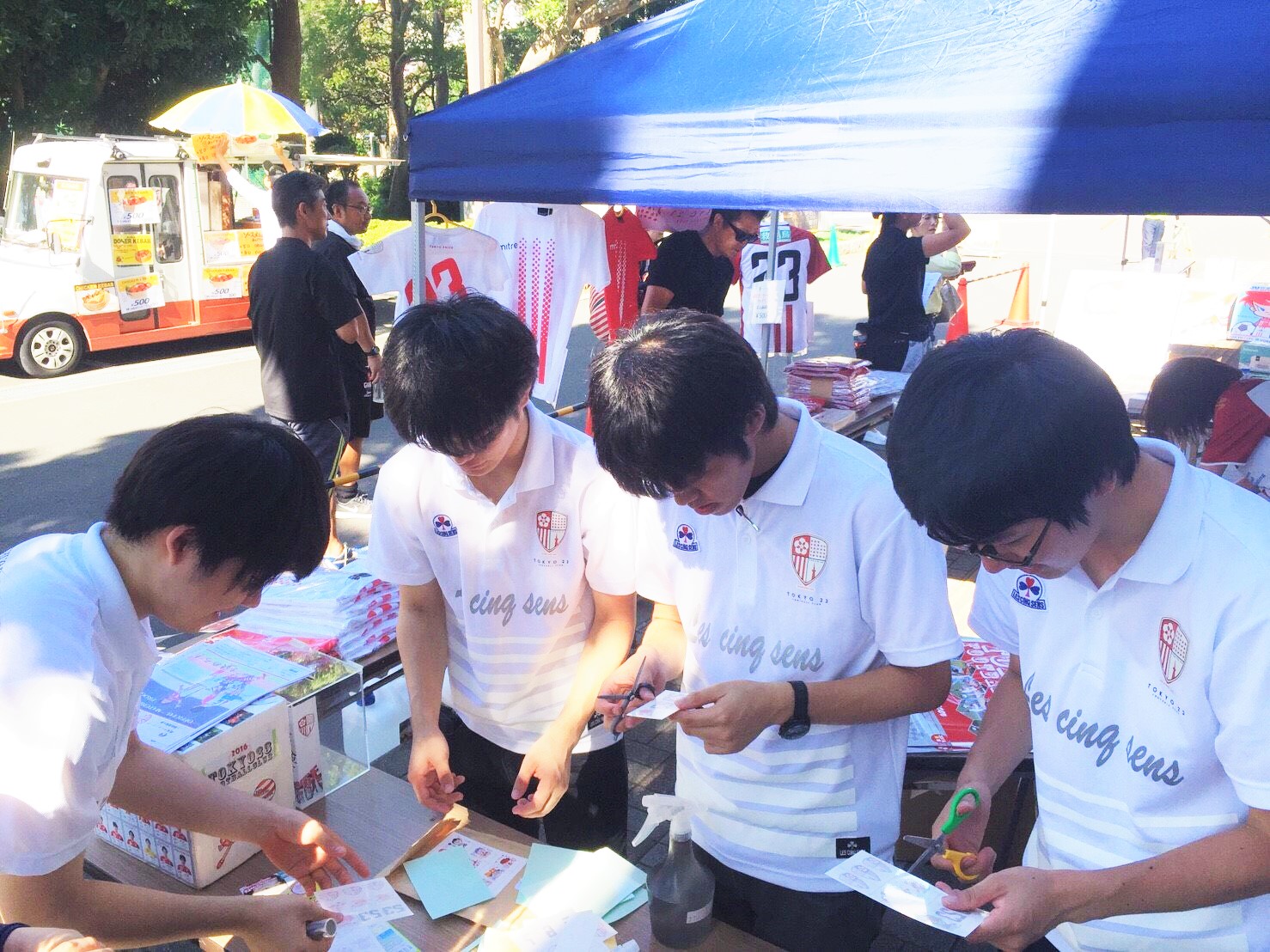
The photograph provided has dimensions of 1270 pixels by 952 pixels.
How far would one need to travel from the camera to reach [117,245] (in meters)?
9.11

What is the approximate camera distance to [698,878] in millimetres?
1513

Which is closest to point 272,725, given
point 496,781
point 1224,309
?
point 496,781

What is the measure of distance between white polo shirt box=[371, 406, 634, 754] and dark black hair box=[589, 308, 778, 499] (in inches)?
16.8

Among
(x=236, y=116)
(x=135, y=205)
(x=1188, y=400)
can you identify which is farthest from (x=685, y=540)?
(x=236, y=116)

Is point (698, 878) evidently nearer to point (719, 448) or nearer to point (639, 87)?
point (719, 448)

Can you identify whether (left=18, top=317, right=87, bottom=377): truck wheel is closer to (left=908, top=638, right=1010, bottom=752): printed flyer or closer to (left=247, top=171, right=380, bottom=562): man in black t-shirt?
(left=247, top=171, right=380, bottom=562): man in black t-shirt

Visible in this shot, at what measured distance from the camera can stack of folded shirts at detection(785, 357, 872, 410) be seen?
4.93 m

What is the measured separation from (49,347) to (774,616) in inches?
368

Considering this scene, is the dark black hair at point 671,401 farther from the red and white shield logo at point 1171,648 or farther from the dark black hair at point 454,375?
the red and white shield logo at point 1171,648

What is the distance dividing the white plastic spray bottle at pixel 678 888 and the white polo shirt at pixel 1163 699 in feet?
1.75

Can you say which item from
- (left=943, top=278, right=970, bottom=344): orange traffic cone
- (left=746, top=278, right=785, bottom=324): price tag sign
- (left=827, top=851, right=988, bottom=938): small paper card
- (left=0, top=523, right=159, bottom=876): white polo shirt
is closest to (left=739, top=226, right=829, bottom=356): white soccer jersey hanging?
(left=746, top=278, right=785, bottom=324): price tag sign

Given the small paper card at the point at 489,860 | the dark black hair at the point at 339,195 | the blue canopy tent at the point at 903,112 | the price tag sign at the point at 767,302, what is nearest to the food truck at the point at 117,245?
the dark black hair at the point at 339,195

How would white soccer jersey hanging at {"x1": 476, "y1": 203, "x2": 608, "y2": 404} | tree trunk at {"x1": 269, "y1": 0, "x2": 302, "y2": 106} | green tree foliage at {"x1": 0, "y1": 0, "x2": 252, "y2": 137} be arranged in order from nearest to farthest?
white soccer jersey hanging at {"x1": 476, "y1": 203, "x2": 608, "y2": 404}, green tree foliage at {"x1": 0, "y1": 0, "x2": 252, "y2": 137}, tree trunk at {"x1": 269, "y1": 0, "x2": 302, "y2": 106}

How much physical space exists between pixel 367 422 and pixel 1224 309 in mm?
5130
